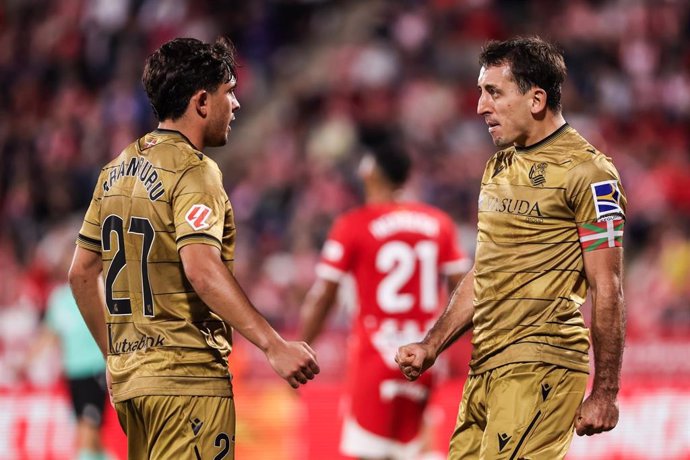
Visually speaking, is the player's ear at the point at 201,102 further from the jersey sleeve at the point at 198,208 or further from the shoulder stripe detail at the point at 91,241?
the shoulder stripe detail at the point at 91,241

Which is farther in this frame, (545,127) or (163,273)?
(545,127)

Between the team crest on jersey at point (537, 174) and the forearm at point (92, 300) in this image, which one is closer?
the team crest on jersey at point (537, 174)

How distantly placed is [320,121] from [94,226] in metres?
12.0

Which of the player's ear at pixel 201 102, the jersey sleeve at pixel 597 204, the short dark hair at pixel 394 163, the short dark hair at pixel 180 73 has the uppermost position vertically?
the short dark hair at pixel 394 163

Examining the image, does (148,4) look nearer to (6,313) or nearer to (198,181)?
(6,313)

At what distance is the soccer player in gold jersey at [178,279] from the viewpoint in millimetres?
4832

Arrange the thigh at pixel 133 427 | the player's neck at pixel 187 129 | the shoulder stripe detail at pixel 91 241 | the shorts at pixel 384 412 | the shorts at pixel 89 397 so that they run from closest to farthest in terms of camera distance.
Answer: the thigh at pixel 133 427 < the player's neck at pixel 187 129 < the shoulder stripe detail at pixel 91 241 < the shorts at pixel 384 412 < the shorts at pixel 89 397

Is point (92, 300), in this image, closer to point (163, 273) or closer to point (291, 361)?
point (163, 273)

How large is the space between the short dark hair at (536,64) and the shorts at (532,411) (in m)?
1.12

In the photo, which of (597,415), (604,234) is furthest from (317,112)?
(597,415)

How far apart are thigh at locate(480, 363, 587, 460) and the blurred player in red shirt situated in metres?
2.89

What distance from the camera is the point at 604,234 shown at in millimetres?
4844

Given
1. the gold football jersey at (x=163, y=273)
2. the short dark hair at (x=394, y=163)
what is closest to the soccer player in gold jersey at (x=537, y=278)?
the gold football jersey at (x=163, y=273)

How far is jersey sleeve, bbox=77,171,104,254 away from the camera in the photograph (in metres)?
5.26
